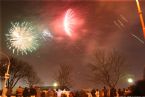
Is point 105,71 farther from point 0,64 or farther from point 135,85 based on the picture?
point 135,85

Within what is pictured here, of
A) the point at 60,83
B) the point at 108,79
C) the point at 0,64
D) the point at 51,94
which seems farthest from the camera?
the point at 60,83

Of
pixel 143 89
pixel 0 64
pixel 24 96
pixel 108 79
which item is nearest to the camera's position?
pixel 143 89

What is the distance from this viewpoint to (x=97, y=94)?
3316 cm

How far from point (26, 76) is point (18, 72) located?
213 inches

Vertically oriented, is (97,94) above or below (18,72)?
below

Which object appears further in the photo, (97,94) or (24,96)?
(97,94)

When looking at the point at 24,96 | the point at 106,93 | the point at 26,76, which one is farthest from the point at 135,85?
the point at 26,76

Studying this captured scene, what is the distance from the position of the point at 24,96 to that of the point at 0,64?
5363cm

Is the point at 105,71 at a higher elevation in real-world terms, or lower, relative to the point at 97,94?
higher

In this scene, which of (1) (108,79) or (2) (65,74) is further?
(2) (65,74)

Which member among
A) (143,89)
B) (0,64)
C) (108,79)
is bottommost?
(143,89)

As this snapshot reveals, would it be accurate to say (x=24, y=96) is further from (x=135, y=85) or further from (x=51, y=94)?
(x=135, y=85)

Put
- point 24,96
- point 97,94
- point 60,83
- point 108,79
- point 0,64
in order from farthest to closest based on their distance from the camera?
point 60,83, point 0,64, point 108,79, point 97,94, point 24,96

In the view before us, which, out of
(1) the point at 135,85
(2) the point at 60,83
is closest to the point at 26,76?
(2) the point at 60,83
